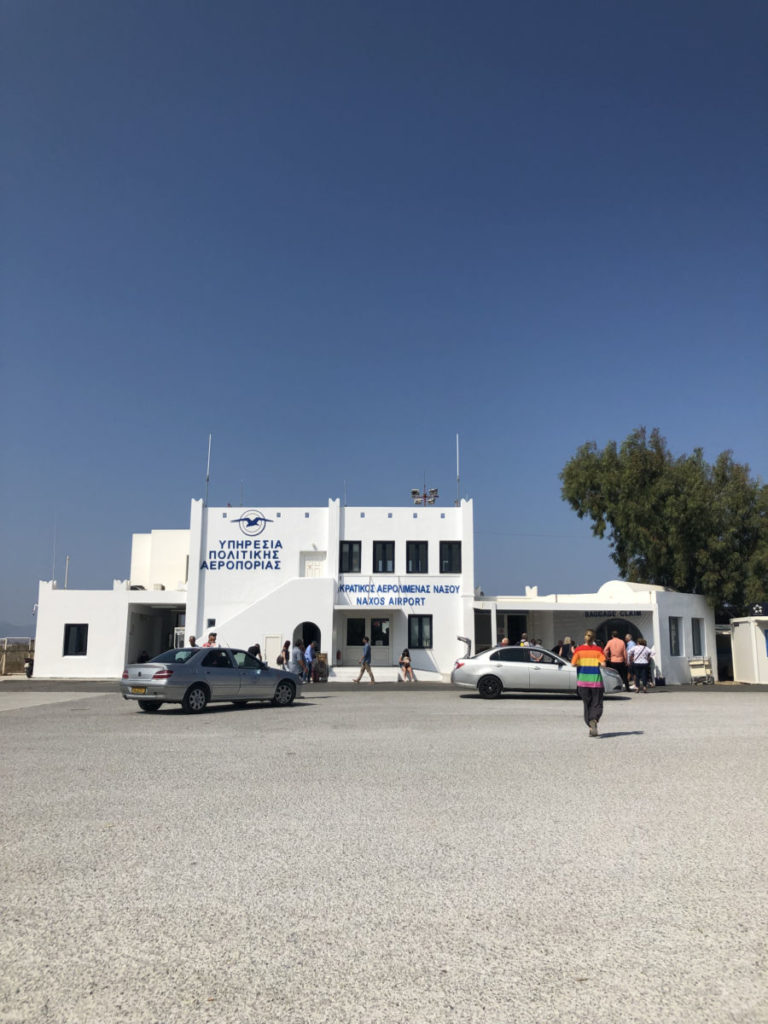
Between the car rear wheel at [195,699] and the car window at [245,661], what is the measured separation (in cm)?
122

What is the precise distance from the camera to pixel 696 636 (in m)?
36.3

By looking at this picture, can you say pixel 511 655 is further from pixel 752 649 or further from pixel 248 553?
pixel 248 553

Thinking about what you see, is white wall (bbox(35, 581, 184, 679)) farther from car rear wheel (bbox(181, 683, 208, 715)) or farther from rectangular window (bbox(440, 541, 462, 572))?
car rear wheel (bbox(181, 683, 208, 715))

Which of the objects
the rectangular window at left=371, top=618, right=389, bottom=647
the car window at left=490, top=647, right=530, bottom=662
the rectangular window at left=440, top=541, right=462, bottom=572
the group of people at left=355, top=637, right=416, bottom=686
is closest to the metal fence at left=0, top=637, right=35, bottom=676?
the rectangular window at left=371, top=618, right=389, bottom=647

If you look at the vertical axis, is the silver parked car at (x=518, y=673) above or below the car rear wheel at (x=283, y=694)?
above

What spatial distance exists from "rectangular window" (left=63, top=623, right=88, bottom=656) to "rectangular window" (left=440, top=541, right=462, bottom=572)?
53.8ft

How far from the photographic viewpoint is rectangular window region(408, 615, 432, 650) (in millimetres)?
35562

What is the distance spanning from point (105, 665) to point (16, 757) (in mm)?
26117

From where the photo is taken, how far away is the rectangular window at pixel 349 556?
36.8 m

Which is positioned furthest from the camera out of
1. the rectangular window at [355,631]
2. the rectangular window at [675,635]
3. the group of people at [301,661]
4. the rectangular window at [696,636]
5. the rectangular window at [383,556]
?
the rectangular window at [383,556]

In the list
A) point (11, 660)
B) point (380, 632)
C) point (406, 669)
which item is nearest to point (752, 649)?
point (406, 669)

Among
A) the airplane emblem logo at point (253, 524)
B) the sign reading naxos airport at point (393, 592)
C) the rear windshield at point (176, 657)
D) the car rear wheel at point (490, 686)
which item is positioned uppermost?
the airplane emblem logo at point (253, 524)

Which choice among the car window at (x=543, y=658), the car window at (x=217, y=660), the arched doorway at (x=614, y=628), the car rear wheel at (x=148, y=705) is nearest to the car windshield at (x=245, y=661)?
the car window at (x=217, y=660)

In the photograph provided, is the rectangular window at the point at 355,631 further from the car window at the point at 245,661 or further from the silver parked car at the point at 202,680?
the car window at the point at 245,661
